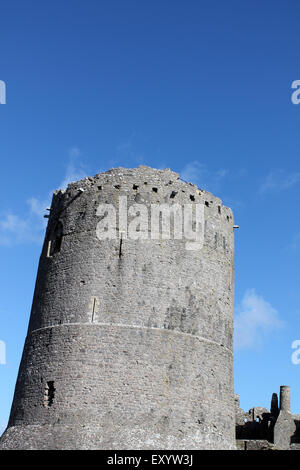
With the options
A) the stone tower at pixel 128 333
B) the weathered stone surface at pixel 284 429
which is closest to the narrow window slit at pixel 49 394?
the stone tower at pixel 128 333

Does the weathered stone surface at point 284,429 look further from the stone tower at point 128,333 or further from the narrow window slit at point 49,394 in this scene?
the narrow window slit at point 49,394

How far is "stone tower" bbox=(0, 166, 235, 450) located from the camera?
19.4 m

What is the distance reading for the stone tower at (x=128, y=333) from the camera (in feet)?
63.5

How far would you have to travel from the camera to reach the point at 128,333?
66.4ft

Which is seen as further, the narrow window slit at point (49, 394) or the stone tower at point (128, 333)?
the narrow window slit at point (49, 394)

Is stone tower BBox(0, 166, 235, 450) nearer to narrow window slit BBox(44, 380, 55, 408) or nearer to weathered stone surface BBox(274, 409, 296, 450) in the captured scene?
narrow window slit BBox(44, 380, 55, 408)

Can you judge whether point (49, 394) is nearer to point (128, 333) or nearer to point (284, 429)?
point (128, 333)

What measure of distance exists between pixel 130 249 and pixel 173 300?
2274 millimetres

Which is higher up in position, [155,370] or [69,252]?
[69,252]

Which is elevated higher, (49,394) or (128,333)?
(128,333)

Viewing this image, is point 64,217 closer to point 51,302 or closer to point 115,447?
point 51,302

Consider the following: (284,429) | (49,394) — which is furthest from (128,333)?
(284,429)
